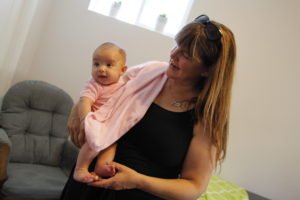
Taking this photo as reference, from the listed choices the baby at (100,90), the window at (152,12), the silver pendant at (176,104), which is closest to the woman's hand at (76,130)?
the baby at (100,90)

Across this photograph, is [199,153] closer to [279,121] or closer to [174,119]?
[174,119]

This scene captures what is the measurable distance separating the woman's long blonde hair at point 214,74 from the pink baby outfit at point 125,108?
0.53 feet

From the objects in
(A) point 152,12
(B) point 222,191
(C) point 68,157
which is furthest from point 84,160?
(A) point 152,12

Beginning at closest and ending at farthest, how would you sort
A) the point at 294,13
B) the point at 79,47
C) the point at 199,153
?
the point at 199,153, the point at 79,47, the point at 294,13

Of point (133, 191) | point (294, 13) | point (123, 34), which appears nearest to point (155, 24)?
point (123, 34)

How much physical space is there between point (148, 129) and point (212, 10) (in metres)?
2.04

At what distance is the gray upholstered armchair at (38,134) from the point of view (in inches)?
79.3

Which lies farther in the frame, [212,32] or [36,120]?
[36,120]

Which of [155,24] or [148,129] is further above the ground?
[155,24]

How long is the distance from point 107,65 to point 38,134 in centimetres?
145

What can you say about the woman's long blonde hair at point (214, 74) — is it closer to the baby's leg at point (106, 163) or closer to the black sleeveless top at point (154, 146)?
the black sleeveless top at point (154, 146)

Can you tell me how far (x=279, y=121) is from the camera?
9.12ft

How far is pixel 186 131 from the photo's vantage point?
95 cm

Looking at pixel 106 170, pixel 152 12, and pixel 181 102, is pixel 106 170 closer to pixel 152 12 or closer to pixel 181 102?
pixel 181 102
